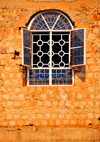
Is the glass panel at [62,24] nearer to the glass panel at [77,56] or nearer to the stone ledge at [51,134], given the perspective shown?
the glass panel at [77,56]

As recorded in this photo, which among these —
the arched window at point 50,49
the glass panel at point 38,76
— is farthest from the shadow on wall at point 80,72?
the glass panel at point 38,76

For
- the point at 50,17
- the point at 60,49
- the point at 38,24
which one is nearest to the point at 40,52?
the point at 60,49

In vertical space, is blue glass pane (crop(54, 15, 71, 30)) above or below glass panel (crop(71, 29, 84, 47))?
above

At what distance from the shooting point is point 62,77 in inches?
230

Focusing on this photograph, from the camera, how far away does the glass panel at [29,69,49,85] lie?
585 centimetres

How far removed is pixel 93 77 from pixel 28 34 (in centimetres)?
234

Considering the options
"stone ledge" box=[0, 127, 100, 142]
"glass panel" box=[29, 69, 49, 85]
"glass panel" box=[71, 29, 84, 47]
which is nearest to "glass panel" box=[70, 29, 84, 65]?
"glass panel" box=[71, 29, 84, 47]

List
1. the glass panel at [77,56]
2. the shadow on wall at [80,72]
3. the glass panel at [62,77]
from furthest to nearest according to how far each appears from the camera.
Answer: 1. the glass panel at [62,77]
2. the shadow on wall at [80,72]
3. the glass panel at [77,56]

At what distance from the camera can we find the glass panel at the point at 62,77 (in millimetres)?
5827

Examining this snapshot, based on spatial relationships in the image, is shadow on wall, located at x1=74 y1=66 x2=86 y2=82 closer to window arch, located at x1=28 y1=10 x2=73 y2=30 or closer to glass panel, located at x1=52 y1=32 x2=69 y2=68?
glass panel, located at x1=52 y1=32 x2=69 y2=68

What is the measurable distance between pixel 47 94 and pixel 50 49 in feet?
4.55

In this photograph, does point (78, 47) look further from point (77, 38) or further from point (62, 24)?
point (62, 24)

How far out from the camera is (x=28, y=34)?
225 inches

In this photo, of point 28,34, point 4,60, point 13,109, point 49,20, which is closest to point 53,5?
point 49,20
